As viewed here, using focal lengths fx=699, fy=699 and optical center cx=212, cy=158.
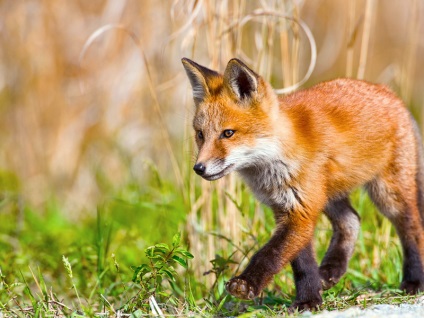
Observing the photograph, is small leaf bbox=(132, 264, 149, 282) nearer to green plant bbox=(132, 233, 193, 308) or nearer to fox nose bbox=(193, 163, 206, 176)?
green plant bbox=(132, 233, 193, 308)

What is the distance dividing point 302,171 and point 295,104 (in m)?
0.52

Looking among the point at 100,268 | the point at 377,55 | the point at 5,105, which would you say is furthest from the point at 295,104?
the point at 377,55

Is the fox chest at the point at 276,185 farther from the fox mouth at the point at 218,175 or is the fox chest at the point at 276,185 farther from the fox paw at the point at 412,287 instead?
the fox paw at the point at 412,287

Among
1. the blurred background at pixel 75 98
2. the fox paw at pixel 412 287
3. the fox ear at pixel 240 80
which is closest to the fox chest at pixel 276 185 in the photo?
the fox ear at pixel 240 80

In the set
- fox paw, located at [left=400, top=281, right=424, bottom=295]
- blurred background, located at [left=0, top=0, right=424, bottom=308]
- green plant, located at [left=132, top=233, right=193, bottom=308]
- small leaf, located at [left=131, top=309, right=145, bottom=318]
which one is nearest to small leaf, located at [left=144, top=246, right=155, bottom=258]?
green plant, located at [left=132, top=233, right=193, bottom=308]

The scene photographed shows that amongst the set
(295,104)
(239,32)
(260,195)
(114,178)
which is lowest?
(114,178)

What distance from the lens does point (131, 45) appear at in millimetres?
8898

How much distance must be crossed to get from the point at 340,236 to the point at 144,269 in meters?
1.64

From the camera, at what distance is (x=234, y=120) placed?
166 inches

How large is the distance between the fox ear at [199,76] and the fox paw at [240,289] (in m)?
1.24

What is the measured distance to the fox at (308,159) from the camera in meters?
4.10

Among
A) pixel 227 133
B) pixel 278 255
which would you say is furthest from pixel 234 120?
pixel 278 255

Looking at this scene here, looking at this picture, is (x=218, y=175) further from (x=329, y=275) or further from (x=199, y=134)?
(x=329, y=275)

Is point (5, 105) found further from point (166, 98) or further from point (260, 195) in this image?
point (260, 195)
